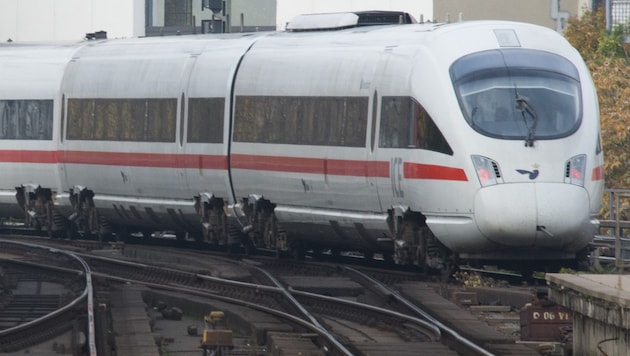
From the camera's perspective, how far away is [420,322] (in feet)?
49.8

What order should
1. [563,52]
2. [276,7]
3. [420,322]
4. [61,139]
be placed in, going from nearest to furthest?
[420,322] < [563,52] < [61,139] < [276,7]

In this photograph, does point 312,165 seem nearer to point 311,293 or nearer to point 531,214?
point 311,293

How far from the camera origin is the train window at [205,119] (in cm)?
2462

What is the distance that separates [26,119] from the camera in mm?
29109

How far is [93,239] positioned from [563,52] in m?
12.8

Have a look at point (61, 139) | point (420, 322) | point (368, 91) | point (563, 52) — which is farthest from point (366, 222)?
point (61, 139)

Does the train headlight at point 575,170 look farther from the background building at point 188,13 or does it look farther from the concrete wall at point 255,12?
the concrete wall at point 255,12

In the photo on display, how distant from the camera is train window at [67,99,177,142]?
85.3 feet

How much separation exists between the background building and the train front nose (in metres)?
33.0

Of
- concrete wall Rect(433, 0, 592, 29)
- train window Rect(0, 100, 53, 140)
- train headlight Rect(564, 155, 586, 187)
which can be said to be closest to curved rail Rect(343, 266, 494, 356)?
train headlight Rect(564, 155, 586, 187)

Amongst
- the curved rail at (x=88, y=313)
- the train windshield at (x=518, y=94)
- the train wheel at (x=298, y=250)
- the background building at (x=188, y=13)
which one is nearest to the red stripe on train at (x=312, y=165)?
the train wheel at (x=298, y=250)

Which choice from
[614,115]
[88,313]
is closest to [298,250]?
[88,313]

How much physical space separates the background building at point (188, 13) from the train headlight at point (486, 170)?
32918 millimetres

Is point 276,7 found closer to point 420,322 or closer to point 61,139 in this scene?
point 61,139
